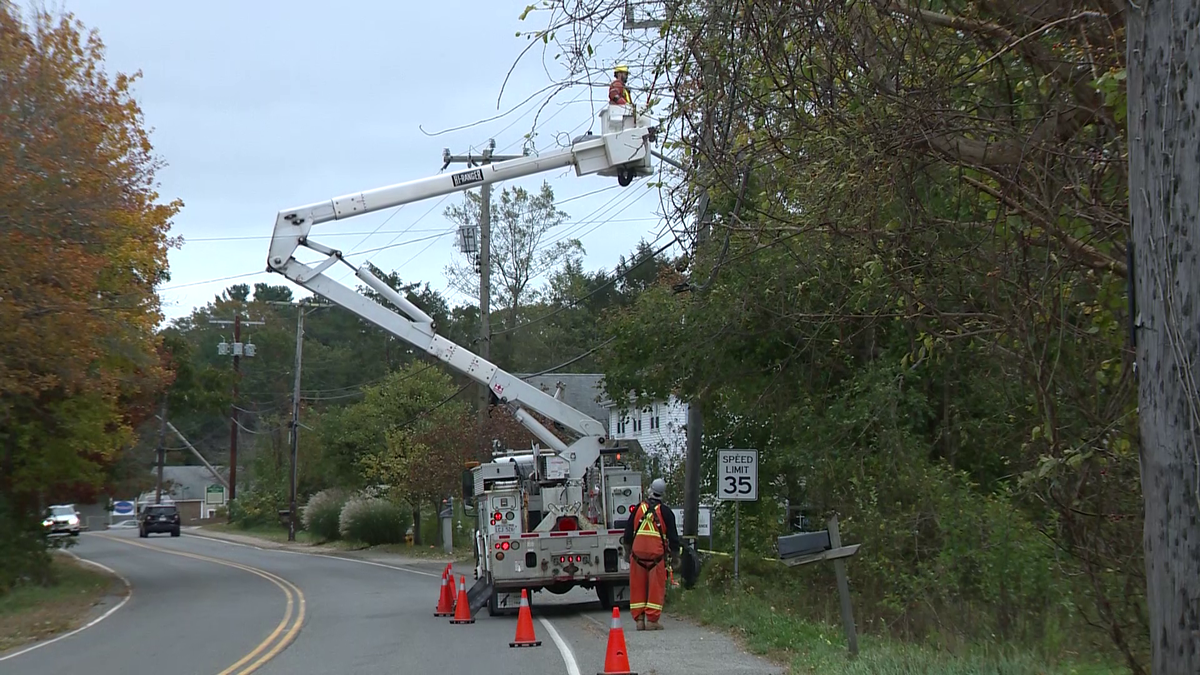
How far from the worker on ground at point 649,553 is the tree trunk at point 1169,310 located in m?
11.1

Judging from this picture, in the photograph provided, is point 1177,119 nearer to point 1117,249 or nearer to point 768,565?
point 1117,249

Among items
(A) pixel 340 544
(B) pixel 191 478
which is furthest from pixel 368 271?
(B) pixel 191 478

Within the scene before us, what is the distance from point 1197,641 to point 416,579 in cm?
2742

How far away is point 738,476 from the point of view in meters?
18.9

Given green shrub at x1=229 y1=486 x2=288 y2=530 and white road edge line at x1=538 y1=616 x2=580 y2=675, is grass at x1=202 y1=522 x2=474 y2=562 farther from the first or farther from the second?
white road edge line at x1=538 y1=616 x2=580 y2=675

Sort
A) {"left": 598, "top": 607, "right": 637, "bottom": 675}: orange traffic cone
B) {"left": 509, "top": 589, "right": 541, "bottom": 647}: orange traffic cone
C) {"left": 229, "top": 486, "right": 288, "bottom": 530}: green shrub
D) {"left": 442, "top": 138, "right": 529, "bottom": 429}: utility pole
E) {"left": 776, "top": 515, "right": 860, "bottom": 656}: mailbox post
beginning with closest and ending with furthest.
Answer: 1. {"left": 776, "top": 515, "right": 860, "bottom": 656}: mailbox post
2. {"left": 598, "top": 607, "right": 637, "bottom": 675}: orange traffic cone
3. {"left": 509, "top": 589, "right": 541, "bottom": 647}: orange traffic cone
4. {"left": 442, "top": 138, "right": 529, "bottom": 429}: utility pole
5. {"left": 229, "top": 486, "right": 288, "bottom": 530}: green shrub

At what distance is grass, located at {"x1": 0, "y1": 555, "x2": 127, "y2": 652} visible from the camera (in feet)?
65.7

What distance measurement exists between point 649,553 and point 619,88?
7.72 m

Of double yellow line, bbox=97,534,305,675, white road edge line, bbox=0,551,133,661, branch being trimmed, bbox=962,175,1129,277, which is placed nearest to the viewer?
branch being trimmed, bbox=962,175,1129,277

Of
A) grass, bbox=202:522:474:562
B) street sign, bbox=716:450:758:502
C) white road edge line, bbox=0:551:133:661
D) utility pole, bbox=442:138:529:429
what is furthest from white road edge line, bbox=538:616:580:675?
grass, bbox=202:522:474:562

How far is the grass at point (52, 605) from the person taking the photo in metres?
20.0

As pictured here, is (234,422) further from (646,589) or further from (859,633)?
(859,633)

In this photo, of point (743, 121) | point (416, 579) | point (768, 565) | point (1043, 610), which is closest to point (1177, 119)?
point (743, 121)

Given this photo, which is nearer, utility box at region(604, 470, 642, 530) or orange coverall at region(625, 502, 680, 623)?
orange coverall at region(625, 502, 680, 623)
